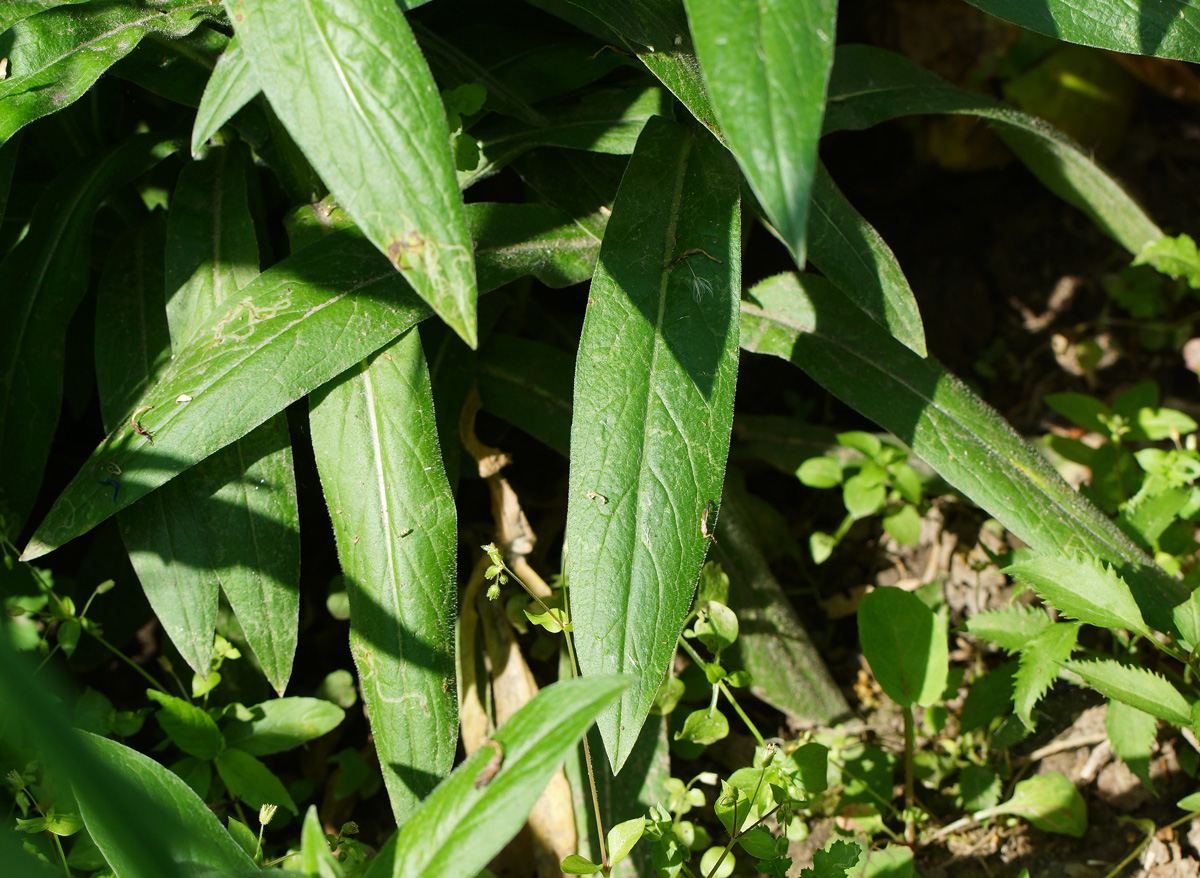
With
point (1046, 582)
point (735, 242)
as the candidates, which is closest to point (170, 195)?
point (735, 242)

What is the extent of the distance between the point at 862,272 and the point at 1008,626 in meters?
0.55

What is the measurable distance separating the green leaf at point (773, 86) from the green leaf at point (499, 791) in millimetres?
401

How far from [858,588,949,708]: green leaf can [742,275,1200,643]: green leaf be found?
0.18 m

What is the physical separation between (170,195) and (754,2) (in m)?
1.03

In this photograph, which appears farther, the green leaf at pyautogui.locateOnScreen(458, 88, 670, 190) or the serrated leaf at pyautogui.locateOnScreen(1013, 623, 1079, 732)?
the green leaf at pyautogui.locateOnScreen(458, 88, 670, 190)

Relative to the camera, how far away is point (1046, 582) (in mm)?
1158

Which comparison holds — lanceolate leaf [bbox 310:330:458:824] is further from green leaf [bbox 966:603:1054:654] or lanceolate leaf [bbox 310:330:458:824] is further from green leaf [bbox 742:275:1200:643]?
green leaf [bbox 966:603:1054:654]

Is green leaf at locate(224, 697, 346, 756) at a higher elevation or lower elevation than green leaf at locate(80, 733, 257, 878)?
lower

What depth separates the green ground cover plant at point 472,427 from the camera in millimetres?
880

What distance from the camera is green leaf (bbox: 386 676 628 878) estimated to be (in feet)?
2.37

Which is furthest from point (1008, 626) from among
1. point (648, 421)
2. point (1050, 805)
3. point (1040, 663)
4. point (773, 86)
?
point (773, 86)

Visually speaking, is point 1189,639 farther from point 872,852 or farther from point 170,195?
point 170,195

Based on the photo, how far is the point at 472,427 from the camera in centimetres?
144

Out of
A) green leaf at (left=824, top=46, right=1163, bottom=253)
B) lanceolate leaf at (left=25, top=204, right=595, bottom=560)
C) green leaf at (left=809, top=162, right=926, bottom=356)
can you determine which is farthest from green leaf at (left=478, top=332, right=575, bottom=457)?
green leaf at (left=824, top=46, right=1163, bottom=253)
